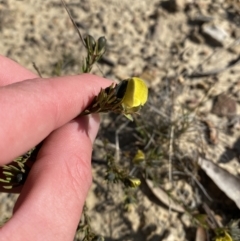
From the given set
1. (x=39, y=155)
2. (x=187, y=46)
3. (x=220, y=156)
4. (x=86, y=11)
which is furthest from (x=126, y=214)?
(x=86, y=11)

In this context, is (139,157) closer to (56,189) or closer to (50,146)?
(50,146)

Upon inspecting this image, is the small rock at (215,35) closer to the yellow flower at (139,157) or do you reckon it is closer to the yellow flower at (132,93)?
the yellow flower at (139,157)

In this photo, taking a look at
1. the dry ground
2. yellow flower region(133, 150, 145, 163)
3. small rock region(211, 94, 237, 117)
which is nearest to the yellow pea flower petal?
yellow flower region(133, 150, 145, 163)

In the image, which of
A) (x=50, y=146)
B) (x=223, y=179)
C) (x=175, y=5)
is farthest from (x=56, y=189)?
(x=175, y=5)

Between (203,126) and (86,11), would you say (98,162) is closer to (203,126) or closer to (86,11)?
(203,126)

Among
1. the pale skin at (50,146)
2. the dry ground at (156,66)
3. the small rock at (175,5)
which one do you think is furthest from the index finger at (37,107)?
the small rock at (175,5)

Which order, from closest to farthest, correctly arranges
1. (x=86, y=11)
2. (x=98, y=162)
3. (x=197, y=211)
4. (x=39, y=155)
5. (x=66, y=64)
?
(x=39, y=155), (x=197, y=211), (x=98, y=162), (x=66, y=64), (x=86, y=11)
